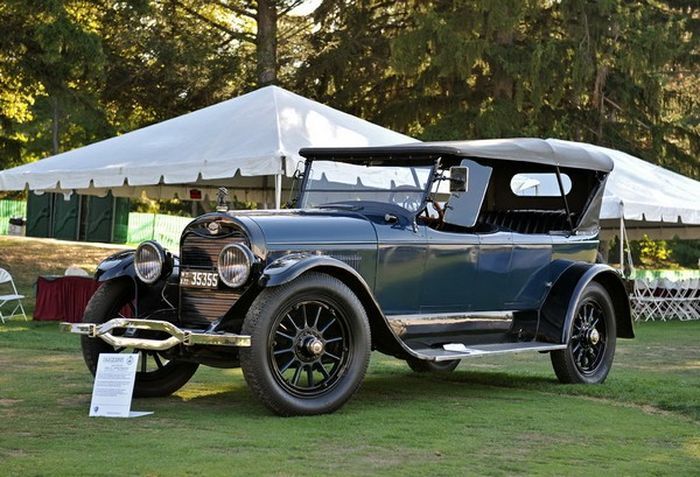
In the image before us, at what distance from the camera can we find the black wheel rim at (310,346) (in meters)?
7.91

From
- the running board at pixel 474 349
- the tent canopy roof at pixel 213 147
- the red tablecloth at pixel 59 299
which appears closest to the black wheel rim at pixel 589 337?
the running board at pixel 474 349

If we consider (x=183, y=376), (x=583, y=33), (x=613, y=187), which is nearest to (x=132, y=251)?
(x=183, y=376)

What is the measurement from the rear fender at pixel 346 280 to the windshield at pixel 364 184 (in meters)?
0.95

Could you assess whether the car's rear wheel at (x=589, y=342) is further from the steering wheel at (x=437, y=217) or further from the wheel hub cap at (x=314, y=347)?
the wheel hub cap at (x=314, y=347)

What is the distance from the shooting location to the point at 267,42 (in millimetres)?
28484

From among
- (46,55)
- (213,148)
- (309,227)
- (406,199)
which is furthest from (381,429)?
(46,55)

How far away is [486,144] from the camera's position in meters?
9.60

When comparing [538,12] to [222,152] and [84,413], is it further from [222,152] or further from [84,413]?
[84,413]

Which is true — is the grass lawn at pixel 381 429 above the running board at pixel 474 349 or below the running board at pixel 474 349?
below

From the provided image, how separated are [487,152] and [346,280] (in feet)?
6.43

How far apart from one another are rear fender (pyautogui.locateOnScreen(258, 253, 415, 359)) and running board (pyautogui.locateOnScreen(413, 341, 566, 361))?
198 mm

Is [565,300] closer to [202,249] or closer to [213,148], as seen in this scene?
[202,249]

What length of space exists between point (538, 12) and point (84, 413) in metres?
21.9

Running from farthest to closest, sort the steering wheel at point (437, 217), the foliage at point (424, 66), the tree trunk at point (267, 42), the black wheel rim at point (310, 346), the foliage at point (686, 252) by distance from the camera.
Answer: the foliage at point (686, 252) → the tree trunk at point (267, 42) → the foliage at point (424, 66) → the steering wheel at point (437, 217) → the black wheel rim at point (310, 346)
